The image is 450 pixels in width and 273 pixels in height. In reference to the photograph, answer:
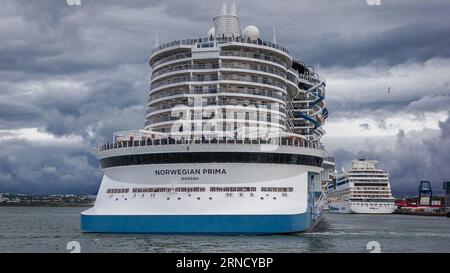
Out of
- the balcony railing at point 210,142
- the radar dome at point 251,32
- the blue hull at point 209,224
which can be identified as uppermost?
the radar dome at point 251,32

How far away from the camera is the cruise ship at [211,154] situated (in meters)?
37.7

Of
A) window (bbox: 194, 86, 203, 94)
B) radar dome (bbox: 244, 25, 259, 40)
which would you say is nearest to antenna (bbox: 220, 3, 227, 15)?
radar dome (bbox: 244, 25, 259, 40)

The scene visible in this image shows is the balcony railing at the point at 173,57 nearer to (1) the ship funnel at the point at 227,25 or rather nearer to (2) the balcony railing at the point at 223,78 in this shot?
(2) the balcony railing at the point at 223,78

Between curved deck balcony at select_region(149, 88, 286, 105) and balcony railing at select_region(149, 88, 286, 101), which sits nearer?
curved deck balcony at select_region(149, 88, 286, 105)

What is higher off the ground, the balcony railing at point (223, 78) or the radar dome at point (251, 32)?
the radar dome at point (251, 32)

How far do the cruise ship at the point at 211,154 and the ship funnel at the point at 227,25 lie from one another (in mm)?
3103

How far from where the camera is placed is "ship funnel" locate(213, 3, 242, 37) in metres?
51.6

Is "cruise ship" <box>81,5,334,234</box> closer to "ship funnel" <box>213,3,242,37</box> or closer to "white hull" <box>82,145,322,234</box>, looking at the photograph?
"white hull" <box>82,145,322,234</box>

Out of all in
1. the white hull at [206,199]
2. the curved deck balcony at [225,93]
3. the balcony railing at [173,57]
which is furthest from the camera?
the balcony railing at [173,57]

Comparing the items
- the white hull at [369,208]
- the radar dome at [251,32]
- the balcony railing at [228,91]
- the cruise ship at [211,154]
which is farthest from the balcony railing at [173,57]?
the white hull at [369,208]

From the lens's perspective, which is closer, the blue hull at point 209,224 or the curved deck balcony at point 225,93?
the blue hull at point 209,224

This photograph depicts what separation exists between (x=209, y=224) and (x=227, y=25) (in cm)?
2141

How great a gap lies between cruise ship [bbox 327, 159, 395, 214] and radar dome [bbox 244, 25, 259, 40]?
318 feet
